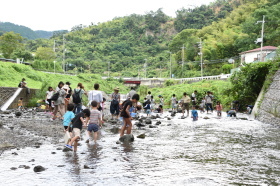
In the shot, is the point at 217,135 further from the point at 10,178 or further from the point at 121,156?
the point at 10,178

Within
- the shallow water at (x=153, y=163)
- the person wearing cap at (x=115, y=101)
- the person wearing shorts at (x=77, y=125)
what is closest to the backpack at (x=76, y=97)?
the person wearing cap at (x=115, y=101)

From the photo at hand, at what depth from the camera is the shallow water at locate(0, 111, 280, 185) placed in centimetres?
560

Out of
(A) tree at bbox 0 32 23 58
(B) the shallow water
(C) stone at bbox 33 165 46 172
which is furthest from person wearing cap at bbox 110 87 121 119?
(A) tree at bbox 0 32 23 58

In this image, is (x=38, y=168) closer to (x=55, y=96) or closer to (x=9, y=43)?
(x=55, y=96)

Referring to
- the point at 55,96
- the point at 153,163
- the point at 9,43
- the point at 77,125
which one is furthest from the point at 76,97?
the point at 9,43

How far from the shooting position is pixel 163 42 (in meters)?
158

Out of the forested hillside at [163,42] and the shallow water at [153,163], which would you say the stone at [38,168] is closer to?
the shallow water at [153,163]

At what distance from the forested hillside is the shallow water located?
50.3m

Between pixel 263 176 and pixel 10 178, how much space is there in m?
4.98

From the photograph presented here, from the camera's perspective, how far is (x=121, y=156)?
772 centimetres

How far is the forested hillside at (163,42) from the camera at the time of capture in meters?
Answer: 67.9

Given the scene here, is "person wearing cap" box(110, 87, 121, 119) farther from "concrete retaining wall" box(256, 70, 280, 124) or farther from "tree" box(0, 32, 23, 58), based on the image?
"tree" box(0, 32, 23, 58)

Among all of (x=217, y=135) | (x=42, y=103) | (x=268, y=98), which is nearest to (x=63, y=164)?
(x=217, y=135)

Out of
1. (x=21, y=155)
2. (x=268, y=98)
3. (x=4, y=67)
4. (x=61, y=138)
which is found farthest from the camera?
(x=4, y=67)
